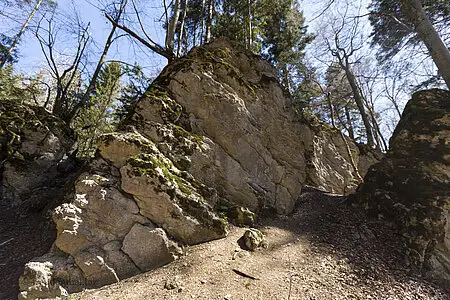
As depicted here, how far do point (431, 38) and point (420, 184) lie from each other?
3.99 meters

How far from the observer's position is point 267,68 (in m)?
7.61

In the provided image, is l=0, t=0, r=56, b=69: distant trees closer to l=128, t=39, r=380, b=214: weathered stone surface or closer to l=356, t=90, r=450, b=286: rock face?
l=128, t=39, r=380, b=214: weathered stone surface

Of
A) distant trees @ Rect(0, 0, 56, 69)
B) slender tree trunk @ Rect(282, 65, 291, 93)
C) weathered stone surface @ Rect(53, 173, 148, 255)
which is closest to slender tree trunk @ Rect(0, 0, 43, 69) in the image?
distant trees @ Rect(0, 0, 56, 69)

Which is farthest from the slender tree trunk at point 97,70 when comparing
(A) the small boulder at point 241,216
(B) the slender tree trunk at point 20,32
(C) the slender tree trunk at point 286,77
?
(C) the slender tree trunk at point 286,77

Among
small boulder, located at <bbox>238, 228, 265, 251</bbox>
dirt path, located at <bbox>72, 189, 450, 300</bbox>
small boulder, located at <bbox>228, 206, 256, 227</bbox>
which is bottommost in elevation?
dirt path, located at <bbox>72, 189, 450, 300</bbox>

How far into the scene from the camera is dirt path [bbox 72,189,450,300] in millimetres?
2920

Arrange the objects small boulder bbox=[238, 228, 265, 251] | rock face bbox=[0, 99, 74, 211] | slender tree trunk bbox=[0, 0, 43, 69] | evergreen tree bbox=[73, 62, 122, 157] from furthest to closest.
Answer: slender tree trunk bbox=[0, 0, 43, 69], evergreen tree bbox=[73, 62, 122, 157], rock face bbox=[0, 99, 74, 211], small boulder bbox=[238, 228, 265, 251]

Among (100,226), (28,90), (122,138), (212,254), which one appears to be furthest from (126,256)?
(28,90)

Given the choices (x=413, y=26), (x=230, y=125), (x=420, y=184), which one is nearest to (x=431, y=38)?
(x=413, y=26)

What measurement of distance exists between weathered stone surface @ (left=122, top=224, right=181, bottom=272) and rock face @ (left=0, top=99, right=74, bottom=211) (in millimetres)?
2891

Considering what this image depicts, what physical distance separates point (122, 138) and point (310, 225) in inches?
175

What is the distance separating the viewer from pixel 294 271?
11.1ft

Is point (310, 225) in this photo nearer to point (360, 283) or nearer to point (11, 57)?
point (360, 283)

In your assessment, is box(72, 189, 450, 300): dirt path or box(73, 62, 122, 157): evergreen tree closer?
box(72, 189, 450, 300): dirt path
